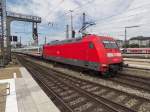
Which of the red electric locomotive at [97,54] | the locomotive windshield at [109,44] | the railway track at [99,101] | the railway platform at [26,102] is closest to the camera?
the railway platform at [26,102]

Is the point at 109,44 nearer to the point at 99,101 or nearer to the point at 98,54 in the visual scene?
the point at 98,54

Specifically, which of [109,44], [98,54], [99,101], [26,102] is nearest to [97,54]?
[98,54]

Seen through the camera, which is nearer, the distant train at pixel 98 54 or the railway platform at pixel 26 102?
the railway platform at pixel 26 102

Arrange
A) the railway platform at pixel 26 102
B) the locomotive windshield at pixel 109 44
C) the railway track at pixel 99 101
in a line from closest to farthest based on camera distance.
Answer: the railway platform at pixel 26 102 < the railway track at pixel 99 101 < the locomotive windshield at pixel 109 44

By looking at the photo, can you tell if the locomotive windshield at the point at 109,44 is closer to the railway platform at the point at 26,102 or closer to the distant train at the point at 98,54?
the distant train at the point at 98,54

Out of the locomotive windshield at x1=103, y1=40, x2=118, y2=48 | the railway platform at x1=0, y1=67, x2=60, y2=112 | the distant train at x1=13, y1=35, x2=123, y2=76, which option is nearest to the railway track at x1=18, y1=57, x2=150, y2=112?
the railway platform at x1=0, y1=67, x2=60, y2=112

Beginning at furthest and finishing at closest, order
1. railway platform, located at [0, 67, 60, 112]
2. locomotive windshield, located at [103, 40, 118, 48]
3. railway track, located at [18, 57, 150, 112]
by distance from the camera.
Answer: locomotive windshield, located at [103, 40, 118, 48], railway track, located at [18, 57, 150, 112], railway platform, located at [0, 67, 60, 112]

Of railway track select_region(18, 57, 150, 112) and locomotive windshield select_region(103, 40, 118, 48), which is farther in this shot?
locomotive windshield select_region(103, 40, 118, 48)

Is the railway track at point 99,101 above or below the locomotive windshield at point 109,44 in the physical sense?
below

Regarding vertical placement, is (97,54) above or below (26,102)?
above

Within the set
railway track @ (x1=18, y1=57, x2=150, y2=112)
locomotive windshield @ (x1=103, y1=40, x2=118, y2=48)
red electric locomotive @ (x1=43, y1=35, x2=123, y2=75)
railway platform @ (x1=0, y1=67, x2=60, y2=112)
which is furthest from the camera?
locomotive windshield @ (x1=103, y1=40, x2=118, y2=48)

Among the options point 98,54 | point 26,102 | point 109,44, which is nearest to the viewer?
point 26,102

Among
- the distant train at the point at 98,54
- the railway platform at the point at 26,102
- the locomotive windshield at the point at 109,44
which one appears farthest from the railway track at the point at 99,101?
the locomotive windshield at the point at 109,44

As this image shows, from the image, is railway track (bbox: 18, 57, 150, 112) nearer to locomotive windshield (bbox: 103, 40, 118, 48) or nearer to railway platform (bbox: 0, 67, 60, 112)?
railway platform (bbox: 0, 67, 60, 112)
